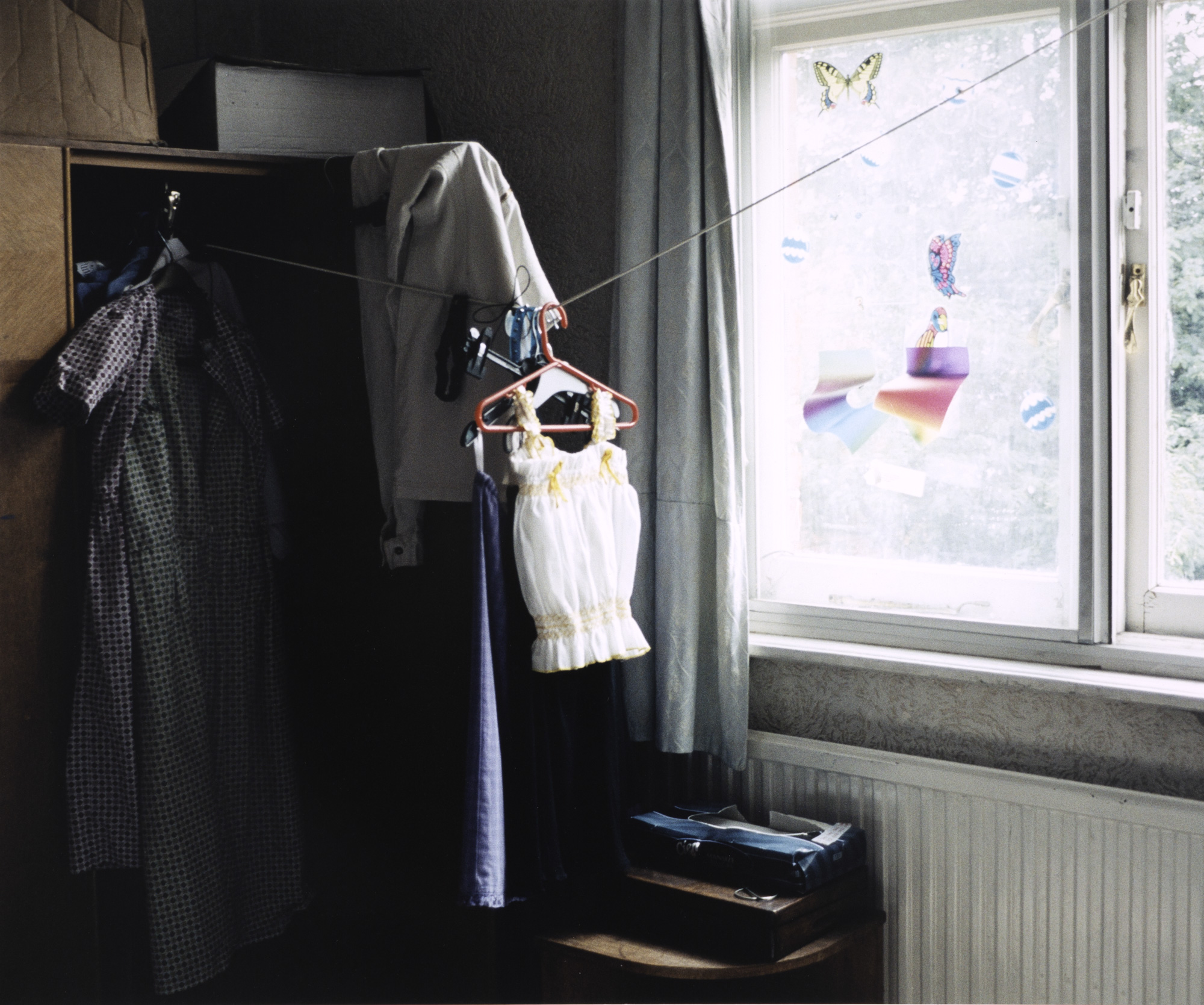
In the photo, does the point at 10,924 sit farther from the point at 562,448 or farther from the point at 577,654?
the point at 562,448

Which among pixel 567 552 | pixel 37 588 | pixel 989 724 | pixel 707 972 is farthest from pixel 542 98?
pixel 707 972

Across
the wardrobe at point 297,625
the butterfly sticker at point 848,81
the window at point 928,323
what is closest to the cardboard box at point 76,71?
the wardrobe at point 297,625

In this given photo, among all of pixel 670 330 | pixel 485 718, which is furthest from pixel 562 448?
pixel 485 718

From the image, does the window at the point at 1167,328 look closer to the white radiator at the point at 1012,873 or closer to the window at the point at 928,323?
the window at the point at 928,323

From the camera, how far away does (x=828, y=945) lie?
1770 mm

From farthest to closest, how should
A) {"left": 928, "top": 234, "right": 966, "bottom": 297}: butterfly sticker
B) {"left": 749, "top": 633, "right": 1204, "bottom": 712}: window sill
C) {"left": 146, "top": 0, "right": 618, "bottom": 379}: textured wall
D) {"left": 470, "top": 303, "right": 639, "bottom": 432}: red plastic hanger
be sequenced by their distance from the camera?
{"left": 146, "top": 0, "right": 618, "bottom": 379}: textured wall, {"left": 928, "top": 234, "right": 966, "bottom": 297}: butterfly sticker, {"left": 749, "top": 633, "right": 1204, "bottom": 712}: window sill, {"left": 470, "top": 303, "right": 639, "bottom": 432}: red plastic hanger

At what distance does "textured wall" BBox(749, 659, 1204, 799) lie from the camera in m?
1.75

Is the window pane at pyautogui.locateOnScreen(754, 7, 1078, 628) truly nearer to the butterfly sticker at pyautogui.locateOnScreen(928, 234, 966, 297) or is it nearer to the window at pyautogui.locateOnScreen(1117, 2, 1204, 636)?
the butterfly sticker at pyautogui.locateOnScreen(928, 234, 966, 297)

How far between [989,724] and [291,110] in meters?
1.62

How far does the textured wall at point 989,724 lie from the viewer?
A: 1.75m

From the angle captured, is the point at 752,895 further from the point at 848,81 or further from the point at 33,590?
the point at 848,81

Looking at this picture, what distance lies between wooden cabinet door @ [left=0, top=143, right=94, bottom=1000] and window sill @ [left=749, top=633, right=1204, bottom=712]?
1236 mm

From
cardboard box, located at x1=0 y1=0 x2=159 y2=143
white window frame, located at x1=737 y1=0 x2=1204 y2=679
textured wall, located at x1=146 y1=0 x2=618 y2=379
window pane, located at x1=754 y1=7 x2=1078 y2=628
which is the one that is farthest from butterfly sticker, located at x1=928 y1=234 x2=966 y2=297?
cardboard box, located at x1=0 y1=0 x2=159 y2=143

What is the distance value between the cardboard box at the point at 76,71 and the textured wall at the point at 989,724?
145cm
